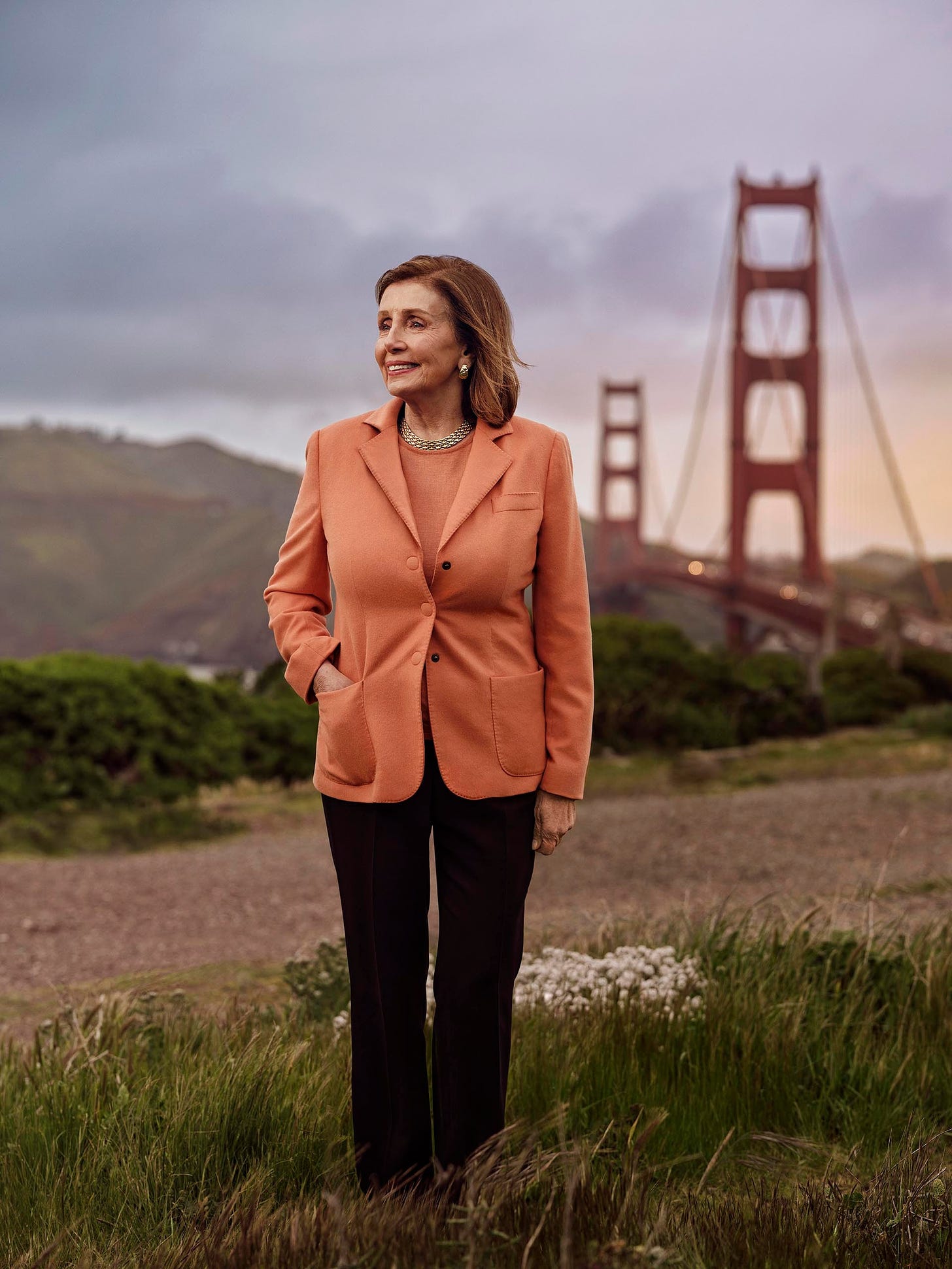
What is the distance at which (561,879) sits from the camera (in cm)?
551

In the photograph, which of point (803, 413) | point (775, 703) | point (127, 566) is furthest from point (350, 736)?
point (127, 566)

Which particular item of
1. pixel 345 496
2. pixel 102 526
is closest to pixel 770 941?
pixel 345 496

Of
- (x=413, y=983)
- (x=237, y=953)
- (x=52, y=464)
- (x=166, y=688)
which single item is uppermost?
(x=52, y=464)

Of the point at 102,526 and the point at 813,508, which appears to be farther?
the point at 102,526

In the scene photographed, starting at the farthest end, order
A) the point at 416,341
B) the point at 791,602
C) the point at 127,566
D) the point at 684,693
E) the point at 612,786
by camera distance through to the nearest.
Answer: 1. the point at 127,566
2. the point at 791,602
3. the point at 684,693
4. the point at 612,786
5. the point at 416,341

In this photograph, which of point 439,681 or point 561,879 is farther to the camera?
point 561,879

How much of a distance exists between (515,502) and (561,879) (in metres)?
3.86

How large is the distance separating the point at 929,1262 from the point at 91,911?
4.04 m

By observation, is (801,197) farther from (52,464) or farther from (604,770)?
(52,464)

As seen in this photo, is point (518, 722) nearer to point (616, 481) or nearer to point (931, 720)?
point (931, 720)

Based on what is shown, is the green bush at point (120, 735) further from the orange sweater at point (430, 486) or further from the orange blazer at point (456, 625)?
the orange sweater at point (430, 486)

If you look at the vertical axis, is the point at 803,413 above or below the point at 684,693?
above

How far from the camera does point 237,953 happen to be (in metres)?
4.43

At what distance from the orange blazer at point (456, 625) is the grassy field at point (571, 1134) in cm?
56
